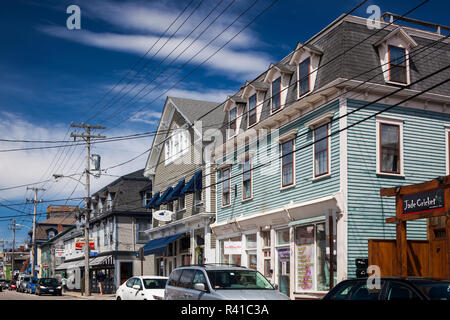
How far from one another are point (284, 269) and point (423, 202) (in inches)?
363

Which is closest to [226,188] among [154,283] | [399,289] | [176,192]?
[176,192]

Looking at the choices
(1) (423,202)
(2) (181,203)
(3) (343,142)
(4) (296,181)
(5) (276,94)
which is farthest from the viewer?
(2) (181,203)

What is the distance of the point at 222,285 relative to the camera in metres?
14.3

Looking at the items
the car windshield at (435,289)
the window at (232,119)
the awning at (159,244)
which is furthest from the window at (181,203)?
the car windshield at (435,289)

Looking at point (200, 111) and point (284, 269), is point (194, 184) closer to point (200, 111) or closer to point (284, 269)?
point (200, 111)

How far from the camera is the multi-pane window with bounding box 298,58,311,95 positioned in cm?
2369

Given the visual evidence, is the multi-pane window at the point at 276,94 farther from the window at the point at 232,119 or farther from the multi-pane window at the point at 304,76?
the window at the point at 232,119

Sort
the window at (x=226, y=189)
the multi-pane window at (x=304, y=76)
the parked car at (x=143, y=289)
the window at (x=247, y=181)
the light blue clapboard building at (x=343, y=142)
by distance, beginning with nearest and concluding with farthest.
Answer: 1. the parked car at (x=143, y=289)
2. the light blue clapboard building at (x=343, y=142)
3. the multi-pane window at (x=304, y=76)
4. the window at (x=247, y=181)
5. the window at (x=226, y=189)

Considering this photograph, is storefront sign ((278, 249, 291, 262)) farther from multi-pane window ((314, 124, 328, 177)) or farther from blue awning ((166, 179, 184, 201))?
blue awning ((166, 179, 184, 201))

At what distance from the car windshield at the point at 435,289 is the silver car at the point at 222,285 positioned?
15.2 feet

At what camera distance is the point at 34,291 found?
176 ft

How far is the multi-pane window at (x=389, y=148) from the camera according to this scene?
21766 millimetres

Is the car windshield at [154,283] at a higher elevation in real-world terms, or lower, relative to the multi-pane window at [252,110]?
lower
